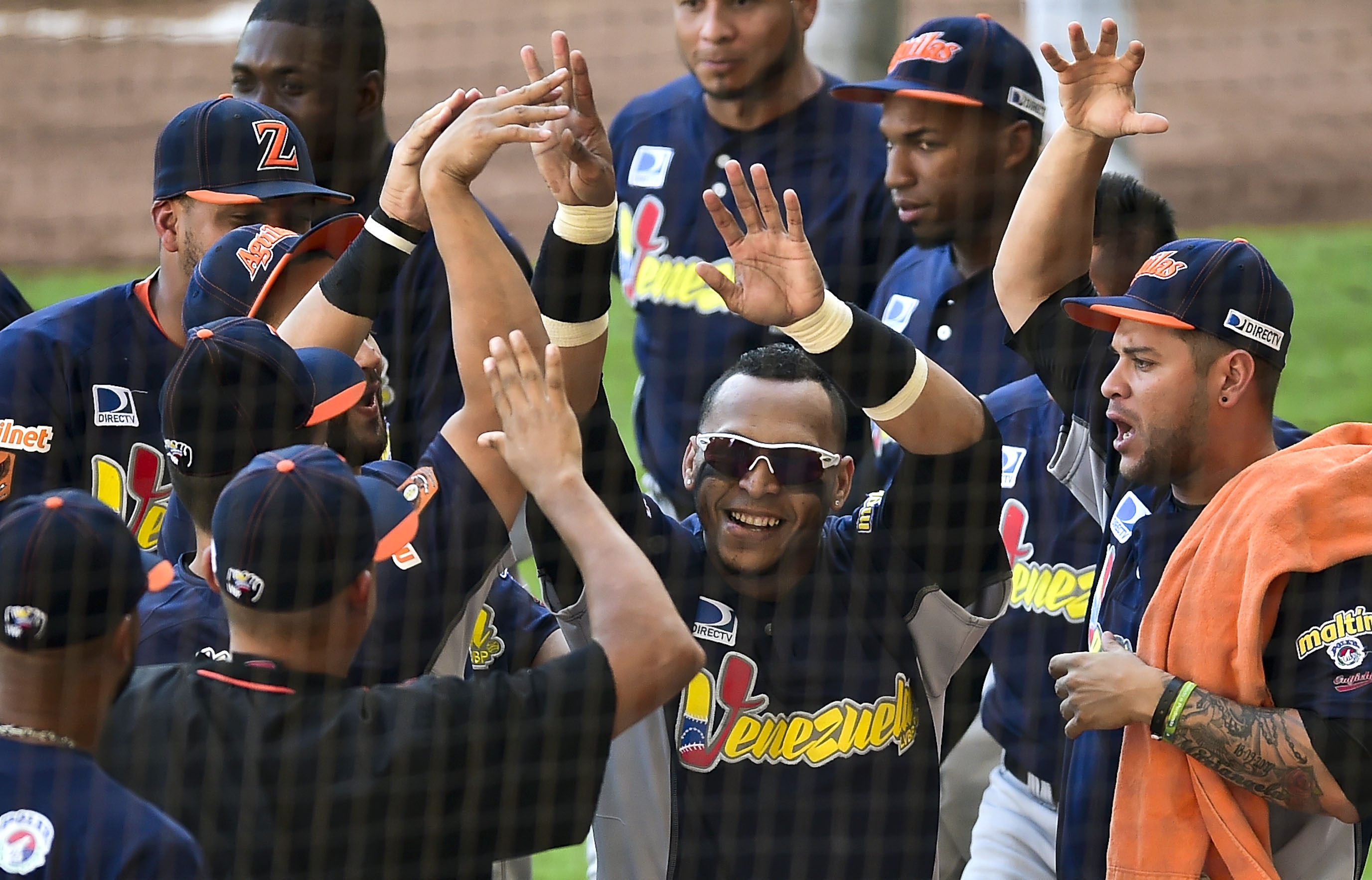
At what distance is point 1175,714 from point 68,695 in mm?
1585

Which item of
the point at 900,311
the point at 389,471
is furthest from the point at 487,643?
the point at 900,311

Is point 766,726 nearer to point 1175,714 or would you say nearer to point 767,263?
point 1175,714

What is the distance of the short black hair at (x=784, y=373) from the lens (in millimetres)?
2861

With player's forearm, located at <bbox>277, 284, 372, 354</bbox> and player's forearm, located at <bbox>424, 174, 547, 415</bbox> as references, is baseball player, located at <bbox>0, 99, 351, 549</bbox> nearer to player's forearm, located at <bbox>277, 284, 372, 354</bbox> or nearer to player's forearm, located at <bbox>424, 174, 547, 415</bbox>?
player's forearm, located at <bbox>277, 284, 372, 354</bbox>

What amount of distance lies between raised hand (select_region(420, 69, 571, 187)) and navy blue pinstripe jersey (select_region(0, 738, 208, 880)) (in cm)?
108

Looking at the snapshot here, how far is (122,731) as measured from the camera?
2035 millimetres

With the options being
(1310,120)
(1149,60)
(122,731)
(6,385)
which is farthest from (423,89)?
(122,731)

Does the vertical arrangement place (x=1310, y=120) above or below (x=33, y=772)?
above

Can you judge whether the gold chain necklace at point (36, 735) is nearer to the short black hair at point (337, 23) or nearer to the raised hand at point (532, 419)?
the raised hand at point (532, 419)

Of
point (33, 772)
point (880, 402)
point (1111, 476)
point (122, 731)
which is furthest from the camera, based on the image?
point (1111, 476)

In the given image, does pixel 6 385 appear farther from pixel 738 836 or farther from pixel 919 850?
pixel 919 850

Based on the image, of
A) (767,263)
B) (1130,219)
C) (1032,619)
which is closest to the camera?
(767,263)

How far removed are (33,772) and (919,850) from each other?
143 cm

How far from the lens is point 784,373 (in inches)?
113
